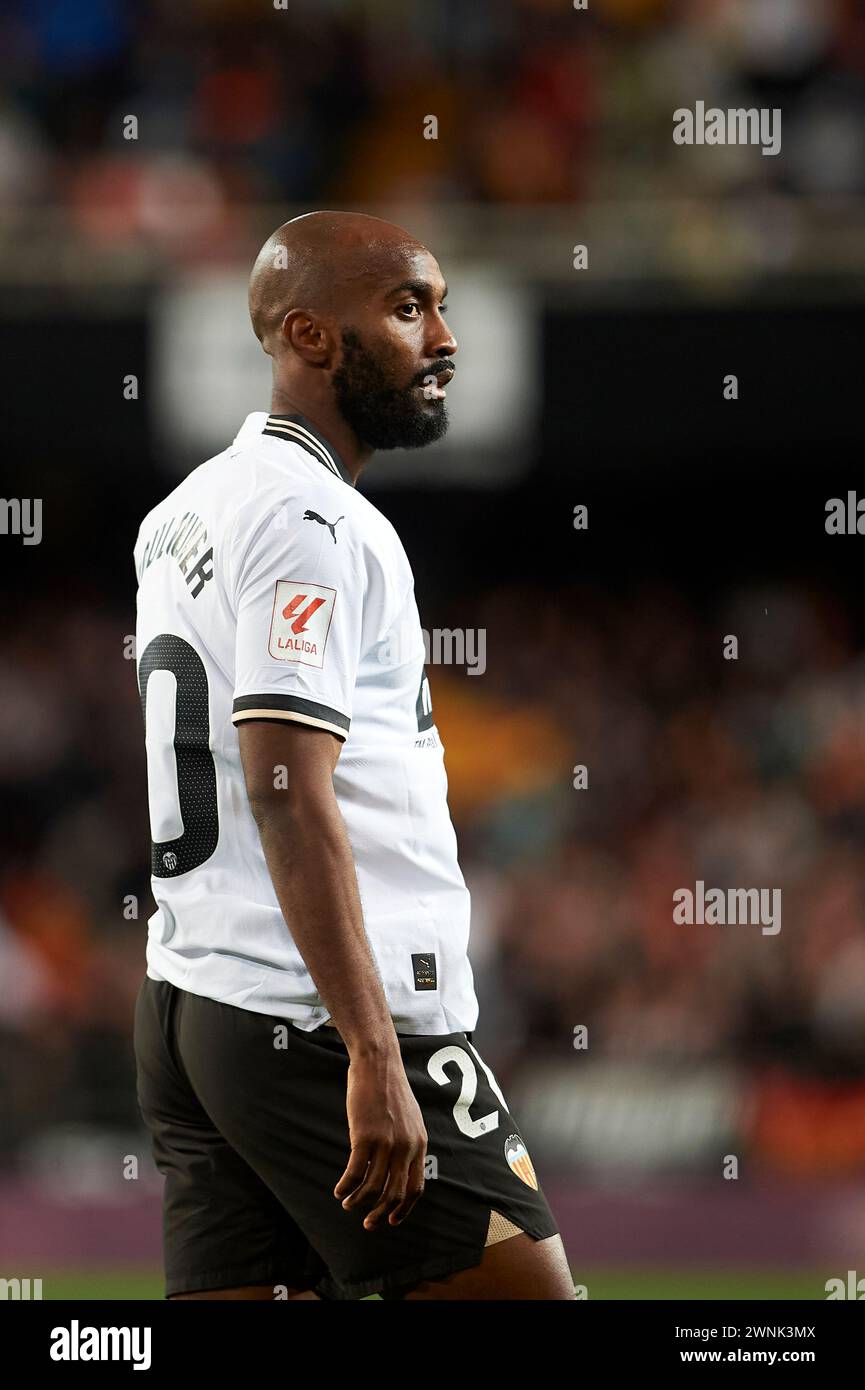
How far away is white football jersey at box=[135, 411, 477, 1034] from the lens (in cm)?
265

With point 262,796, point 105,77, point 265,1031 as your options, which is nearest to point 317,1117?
point 265,1031

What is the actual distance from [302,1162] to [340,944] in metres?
0.36

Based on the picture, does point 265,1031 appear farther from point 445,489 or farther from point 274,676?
point 445,489

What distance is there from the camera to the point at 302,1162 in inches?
106

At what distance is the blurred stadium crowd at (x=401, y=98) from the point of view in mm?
9984

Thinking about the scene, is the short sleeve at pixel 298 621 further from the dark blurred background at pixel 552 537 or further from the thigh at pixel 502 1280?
the dark blurred background at pixel 552 537

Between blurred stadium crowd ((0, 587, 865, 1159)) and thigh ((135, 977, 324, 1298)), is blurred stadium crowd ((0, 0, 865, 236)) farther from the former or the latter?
thigh ((135, 977, 324, 1298))

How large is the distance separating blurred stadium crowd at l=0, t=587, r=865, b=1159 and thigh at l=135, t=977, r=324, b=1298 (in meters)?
5.52

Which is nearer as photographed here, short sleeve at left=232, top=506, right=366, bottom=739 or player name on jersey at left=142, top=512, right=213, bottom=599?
short sleeve at left=232, top=506, right=366, bottom=739

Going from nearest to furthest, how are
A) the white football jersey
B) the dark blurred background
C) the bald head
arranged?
the white football jersey → the bald head → the dark blurred background

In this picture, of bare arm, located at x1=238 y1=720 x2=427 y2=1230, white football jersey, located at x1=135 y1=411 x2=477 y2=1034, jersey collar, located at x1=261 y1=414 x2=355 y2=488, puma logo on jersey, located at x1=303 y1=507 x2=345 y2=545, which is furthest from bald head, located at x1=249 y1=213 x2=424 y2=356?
bare arm, located at x1=238 y1=720 x2=427 y2=1230

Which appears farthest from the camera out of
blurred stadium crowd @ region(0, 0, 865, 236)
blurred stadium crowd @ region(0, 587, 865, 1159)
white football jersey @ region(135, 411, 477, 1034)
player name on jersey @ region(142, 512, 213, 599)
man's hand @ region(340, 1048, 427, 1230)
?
blurred stadium crowd @ region(0, 0, 865, 236)

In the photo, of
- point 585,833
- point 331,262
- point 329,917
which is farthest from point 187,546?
point 585,833

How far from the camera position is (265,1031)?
2703 millimetres
